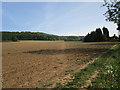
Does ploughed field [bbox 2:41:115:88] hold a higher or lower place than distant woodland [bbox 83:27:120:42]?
lower

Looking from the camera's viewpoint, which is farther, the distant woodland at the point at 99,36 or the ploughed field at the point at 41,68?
the distant woodland at the point at 99,36

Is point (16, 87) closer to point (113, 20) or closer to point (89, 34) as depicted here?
point (113, 20)

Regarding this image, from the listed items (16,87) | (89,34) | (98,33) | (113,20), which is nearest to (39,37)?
(89,34)

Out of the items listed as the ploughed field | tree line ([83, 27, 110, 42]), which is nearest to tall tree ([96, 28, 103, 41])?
tree line ([83, 27, 110, 42])

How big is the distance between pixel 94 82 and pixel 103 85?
495 mm

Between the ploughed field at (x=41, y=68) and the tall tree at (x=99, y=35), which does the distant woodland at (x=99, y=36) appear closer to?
the tall tree at (x=99, y=35)

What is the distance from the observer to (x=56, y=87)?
4.81m

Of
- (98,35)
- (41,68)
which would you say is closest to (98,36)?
(98,35)

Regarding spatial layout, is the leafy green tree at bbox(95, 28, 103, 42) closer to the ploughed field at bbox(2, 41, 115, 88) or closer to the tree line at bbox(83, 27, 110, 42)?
the tree line at bbox(83, 27, 110, 42)

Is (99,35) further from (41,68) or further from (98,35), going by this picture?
(41,68)

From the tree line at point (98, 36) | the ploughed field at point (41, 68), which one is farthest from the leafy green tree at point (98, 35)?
the ploughed field at point (41, 68)

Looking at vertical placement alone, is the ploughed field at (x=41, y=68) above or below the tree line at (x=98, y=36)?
below

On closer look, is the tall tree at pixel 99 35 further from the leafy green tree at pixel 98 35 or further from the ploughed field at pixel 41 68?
the ploughed field at pixel 41 68

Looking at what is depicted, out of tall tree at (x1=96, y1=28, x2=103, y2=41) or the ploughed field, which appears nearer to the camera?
the ploughed field
